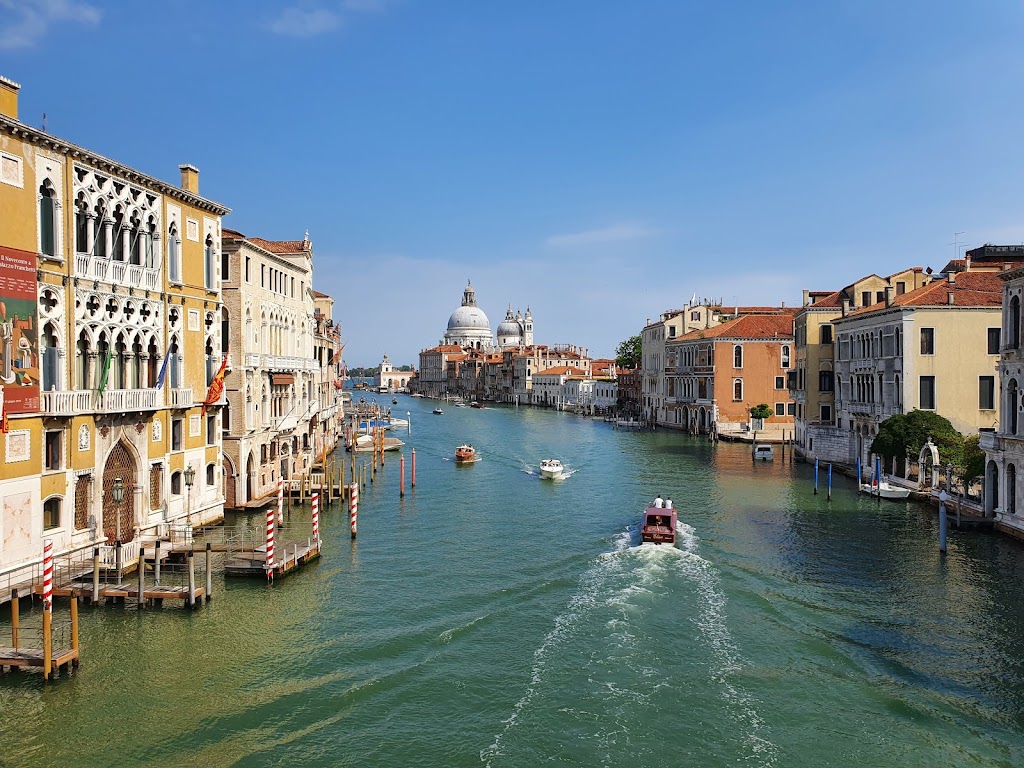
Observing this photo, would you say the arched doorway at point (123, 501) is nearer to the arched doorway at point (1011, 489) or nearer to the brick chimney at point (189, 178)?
the brick chimney at point (189, 178)

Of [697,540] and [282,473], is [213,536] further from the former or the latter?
[697,540]

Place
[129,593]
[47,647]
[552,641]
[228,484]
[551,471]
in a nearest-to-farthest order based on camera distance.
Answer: [47,647], [552,641], [129,593], [228,484], [551,471]

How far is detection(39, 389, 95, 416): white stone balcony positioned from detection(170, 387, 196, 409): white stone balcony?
332 cm

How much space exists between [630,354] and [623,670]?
85.9 m

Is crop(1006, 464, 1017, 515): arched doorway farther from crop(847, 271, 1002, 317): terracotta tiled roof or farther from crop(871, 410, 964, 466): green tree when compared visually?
crop(847, 271, 1002, 317): terracotta tiled roof

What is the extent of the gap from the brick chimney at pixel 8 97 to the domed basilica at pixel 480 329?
479 feet

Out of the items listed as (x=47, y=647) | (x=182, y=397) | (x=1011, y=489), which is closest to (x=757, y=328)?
(x=1011, y=489)

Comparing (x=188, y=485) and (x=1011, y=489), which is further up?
(x=188, y=485)

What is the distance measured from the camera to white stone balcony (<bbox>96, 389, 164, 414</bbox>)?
17.8 metres

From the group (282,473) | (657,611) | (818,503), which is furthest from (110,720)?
(818,503)

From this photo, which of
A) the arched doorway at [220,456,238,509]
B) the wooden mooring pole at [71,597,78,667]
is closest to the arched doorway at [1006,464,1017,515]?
the wooden mooring pole at [71,597,78,667]

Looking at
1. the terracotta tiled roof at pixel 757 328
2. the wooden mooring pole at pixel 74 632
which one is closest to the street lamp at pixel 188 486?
the wooden mooring pole at pixel 74 632

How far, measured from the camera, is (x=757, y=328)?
5822 centimetres

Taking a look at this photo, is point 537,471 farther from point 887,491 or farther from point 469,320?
point 469,320
